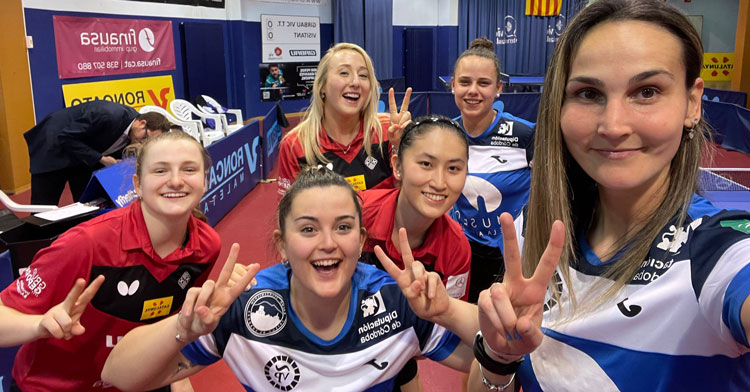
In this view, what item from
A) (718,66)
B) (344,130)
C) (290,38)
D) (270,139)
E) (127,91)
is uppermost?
(290,38)

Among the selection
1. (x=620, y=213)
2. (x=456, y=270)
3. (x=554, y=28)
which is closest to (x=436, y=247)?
(x=456, y=270)

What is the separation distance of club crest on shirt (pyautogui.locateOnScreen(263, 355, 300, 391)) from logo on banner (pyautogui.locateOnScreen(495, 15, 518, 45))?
841 inches

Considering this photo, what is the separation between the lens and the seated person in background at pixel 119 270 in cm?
227

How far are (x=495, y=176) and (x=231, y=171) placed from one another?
17.1ft

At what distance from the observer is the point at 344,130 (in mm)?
3709

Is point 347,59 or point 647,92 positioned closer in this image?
point 647,92

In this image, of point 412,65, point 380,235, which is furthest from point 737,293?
point 412,65

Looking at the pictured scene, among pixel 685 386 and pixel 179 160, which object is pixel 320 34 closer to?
pixel 179 160

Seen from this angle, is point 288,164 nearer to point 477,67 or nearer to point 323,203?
point 477,67

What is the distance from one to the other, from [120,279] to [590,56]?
6.97 feet

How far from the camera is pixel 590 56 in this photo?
4.37 feet

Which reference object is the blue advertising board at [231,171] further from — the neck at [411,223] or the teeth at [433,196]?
the teeth at [433,196]

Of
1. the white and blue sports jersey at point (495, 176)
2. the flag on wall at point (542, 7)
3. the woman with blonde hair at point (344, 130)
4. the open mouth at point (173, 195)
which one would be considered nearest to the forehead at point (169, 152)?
the open mouth at point (173, 195)

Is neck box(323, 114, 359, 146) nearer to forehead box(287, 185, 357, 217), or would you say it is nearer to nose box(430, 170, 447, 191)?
nose box(430, 170, 447, 191)
